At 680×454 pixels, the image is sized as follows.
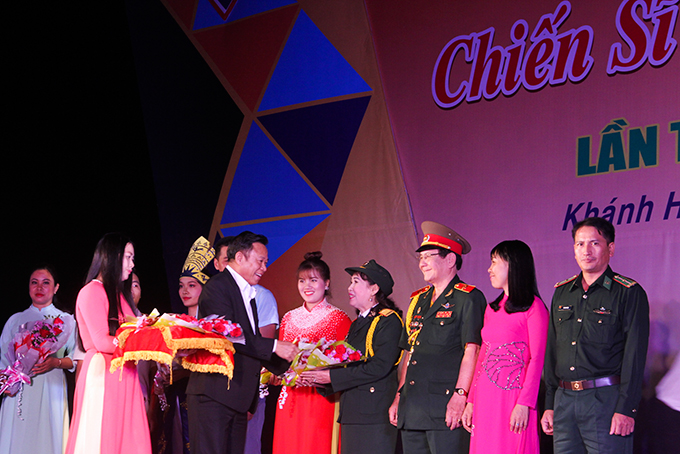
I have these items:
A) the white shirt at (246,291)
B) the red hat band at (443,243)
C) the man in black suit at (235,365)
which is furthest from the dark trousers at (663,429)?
the white shirt at (246,291)

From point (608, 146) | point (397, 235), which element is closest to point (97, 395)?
point (397, 235)

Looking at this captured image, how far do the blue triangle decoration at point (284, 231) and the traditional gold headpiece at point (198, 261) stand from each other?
96 cm

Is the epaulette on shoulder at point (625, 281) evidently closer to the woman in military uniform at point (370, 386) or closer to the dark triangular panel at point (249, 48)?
the woman in military uniform at point (370, 386)

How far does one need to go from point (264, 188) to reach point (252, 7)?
1.96 m

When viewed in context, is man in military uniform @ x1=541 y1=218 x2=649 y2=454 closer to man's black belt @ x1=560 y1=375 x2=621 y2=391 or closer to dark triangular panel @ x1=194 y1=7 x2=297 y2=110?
man's black belt @ x1=560 y1=375 x2=621 y2=391

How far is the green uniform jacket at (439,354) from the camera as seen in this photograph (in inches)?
138

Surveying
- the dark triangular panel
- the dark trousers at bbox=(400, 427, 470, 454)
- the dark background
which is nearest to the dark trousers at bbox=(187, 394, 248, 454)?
the dark trousers at bbox=(400, 427, 470, 454)

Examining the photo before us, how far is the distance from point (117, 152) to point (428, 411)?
A: 16.1 ft

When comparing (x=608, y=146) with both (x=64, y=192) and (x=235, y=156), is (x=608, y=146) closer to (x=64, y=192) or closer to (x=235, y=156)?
(x=235, y=156)

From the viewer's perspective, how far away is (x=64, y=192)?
657cm

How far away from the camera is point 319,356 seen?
12.5 feet

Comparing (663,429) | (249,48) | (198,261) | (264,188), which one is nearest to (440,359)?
(663,429)

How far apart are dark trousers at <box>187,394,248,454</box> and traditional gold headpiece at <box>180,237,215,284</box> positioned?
67.9 inches

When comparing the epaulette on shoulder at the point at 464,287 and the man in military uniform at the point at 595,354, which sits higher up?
the epaulette on shoulder at the point at 464,287
